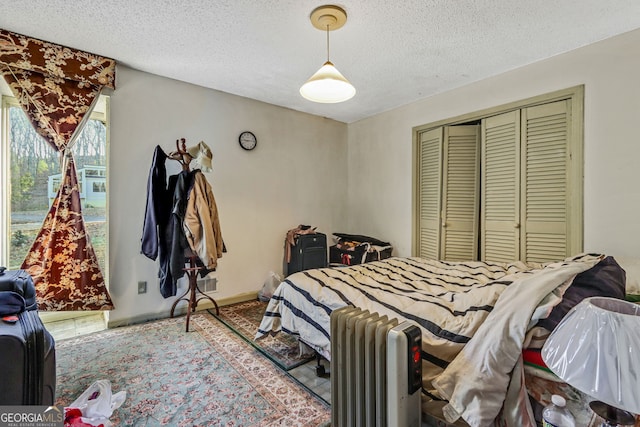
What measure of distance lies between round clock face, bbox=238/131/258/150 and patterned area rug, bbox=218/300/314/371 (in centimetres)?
190

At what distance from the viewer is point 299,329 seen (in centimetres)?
196

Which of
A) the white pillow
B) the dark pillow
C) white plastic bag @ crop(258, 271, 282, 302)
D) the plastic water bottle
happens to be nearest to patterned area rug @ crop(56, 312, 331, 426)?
white plastic bag @ crop(258, 271, 282, 302)

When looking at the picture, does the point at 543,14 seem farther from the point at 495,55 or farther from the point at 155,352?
the point at 155,352

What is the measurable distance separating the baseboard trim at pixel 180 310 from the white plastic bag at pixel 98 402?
108 cm

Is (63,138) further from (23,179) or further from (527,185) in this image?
(527,185)

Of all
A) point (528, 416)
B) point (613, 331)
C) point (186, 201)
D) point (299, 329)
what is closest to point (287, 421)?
point (299, 329)

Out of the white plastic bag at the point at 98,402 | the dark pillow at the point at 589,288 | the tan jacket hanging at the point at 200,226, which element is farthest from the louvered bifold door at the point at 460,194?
the white plastic bag at the point at 98,402

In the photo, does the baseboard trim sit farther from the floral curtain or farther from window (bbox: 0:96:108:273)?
window (bbox: 0:96:108:273)

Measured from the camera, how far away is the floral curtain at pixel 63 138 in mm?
2334

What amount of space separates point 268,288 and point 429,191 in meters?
2.30

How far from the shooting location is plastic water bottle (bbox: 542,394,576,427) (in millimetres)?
883

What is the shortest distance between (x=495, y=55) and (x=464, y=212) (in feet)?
5.11

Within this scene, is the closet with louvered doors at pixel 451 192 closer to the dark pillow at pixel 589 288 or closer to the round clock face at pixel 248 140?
the dark pillow at pixel 589 288

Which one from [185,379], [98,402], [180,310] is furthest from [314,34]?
[180,310]
